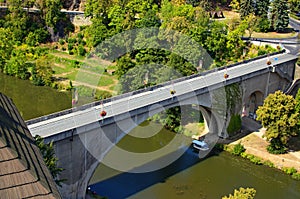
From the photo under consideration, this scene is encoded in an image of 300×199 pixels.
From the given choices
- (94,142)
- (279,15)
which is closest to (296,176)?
(94,142)

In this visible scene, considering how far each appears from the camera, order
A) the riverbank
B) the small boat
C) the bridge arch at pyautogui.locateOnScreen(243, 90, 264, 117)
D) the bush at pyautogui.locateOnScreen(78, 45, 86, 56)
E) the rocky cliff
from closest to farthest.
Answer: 1. the riverbank
2. the small boat
3. the bridge arch at pyautogui.locateOnScreen(243, 90, 264, 117)
4. the bush at pyautogui.locateOnScreen(78, 45, 86, 56)
5. the rocky cliff

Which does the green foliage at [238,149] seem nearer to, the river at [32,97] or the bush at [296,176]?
the bush at [296,176]

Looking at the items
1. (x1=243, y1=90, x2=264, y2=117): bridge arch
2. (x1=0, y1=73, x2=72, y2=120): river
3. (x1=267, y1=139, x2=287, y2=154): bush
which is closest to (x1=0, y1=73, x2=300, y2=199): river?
(x1=267, y1=139, x2=287, y2=154): bush

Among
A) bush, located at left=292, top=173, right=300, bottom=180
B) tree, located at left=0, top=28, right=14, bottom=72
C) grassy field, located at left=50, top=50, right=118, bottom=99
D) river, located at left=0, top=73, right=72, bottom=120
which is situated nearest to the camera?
bush, located at left=292, top=173, right=300, bottom=180

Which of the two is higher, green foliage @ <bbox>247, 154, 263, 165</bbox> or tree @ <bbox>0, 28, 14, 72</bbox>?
tree @ <bbox>0, 28, 14, 72</bbox>

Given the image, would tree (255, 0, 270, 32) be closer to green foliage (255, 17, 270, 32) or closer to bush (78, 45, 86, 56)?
green foliage (255, 17, 270, 32)

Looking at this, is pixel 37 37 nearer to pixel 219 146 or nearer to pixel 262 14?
pixel 262 14
